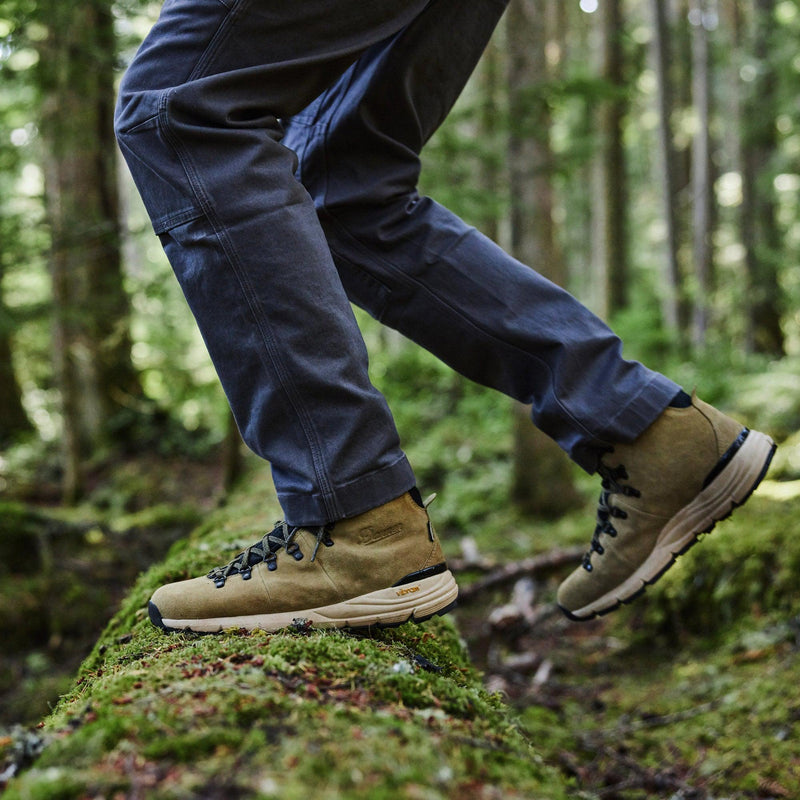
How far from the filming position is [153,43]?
162 centimetres

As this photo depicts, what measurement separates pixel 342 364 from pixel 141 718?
83 cm

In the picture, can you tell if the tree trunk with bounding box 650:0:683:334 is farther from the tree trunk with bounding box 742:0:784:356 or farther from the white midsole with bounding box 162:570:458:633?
the white midsole with bounding box 162:570:458:633

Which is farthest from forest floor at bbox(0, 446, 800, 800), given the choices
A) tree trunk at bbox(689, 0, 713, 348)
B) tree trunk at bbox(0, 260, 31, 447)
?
tree trunk at bbox(689, 0, 713, 348)

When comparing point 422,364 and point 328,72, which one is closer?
Result: point 328,72

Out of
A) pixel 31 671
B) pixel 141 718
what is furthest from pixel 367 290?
pixel 31 671

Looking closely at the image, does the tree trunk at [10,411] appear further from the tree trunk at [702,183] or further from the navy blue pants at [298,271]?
the tree trunk at [702,183]

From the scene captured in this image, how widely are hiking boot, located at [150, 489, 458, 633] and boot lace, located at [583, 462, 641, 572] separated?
537 millimetres

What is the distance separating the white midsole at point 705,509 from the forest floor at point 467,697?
534 millimetres

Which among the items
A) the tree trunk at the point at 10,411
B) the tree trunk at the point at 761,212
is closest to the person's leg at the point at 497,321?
the tree trunk at the point at 10,411

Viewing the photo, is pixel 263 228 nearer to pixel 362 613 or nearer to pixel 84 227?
pixel 362 613

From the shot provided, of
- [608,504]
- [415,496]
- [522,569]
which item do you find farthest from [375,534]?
[522,569]

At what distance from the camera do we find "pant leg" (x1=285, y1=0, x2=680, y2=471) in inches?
75.1

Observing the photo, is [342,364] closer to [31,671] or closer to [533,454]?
[31,671]

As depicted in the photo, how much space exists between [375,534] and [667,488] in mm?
801
